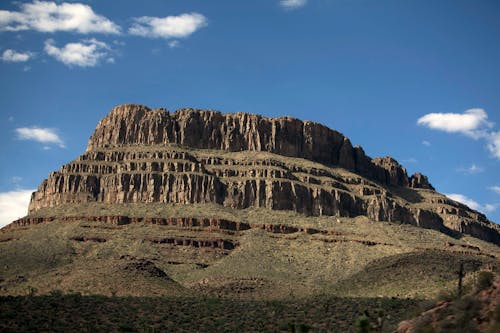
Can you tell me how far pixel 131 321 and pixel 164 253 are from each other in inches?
2547

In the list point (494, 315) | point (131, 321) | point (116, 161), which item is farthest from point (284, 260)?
point (494, 315)

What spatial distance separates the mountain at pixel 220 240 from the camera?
12394 cm

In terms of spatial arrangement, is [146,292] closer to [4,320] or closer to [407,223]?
[4,320]

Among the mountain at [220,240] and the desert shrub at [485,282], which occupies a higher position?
the mountain at [220,240]

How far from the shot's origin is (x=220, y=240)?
165m

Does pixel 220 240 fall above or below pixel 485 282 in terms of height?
above

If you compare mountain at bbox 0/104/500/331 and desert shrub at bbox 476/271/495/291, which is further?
mountain at bbox 0/104/500/331

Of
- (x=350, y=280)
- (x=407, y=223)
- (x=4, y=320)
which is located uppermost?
(x=407, y=223)

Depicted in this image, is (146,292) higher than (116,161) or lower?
lower

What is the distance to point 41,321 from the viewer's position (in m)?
88.8

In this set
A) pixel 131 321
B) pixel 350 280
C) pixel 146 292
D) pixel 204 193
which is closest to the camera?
pixel 131 321

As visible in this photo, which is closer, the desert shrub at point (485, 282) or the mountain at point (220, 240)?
the desert shrub at point (485, 282)

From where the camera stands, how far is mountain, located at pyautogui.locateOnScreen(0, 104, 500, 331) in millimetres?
123938

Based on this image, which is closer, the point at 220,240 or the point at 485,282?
the point at 485,282
